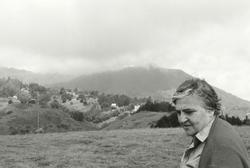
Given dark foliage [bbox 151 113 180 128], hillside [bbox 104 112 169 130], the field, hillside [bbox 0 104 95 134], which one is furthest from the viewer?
hillside [bbox 0 104 95 134]

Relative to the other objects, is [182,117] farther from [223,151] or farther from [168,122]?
[168,122]

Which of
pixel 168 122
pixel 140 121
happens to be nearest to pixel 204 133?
pixel 168 122

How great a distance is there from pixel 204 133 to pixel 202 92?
267 mm

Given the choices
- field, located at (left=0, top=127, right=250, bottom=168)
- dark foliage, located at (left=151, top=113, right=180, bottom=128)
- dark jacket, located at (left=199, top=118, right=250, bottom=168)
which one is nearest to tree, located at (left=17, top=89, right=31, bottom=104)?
dark foliage, located at (left=151, top=113, right=180, bottom=128)

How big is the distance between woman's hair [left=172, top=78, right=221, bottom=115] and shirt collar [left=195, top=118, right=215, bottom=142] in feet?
0.37

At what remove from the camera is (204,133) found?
8.46 feet

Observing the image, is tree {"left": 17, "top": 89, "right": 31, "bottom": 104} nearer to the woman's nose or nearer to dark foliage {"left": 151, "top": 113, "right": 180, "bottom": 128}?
dark foliage {"left": 151, "top": 113, "right": 180, "bottom": 128}

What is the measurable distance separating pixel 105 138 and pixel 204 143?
17981mm

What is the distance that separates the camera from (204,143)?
8.39 feet

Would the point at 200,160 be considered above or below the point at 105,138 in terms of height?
above

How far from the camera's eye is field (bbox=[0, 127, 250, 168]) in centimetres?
1401

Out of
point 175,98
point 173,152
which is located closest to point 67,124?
point 173,152

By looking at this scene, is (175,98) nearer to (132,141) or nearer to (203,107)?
(203,107)

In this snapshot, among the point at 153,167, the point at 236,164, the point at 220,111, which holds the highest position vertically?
the point at 220,111
